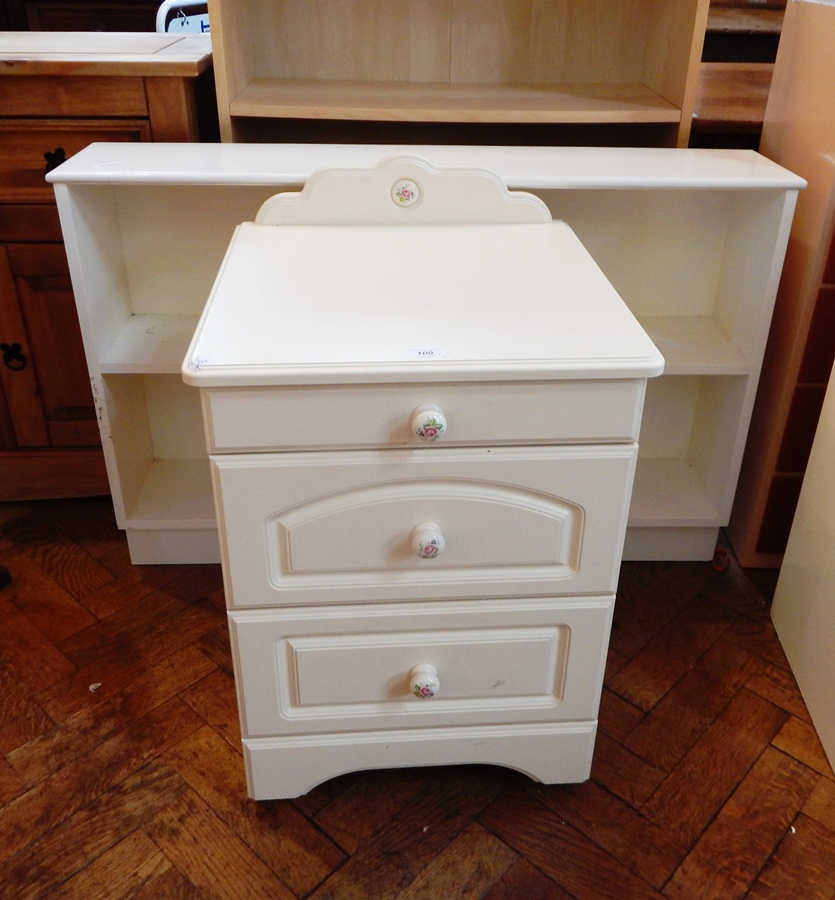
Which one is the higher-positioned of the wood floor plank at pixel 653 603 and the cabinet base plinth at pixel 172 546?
the cabinet base plinth at pixel 172 546

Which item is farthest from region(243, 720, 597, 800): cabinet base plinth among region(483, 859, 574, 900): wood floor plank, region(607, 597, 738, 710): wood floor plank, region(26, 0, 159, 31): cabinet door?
region(26, 0, 159, 31): cabinet door

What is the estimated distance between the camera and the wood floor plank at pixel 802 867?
987 millimetres

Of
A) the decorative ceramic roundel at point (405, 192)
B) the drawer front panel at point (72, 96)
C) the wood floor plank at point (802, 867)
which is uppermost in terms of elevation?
the drawer front panel at point (72, 96)

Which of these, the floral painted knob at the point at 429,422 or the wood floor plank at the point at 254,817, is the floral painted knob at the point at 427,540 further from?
the wood floor plank at the point at 254,817

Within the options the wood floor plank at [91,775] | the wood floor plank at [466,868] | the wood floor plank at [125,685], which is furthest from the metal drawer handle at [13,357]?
the wood floor plank at [466,868]

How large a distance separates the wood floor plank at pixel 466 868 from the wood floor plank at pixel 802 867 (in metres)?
0.29

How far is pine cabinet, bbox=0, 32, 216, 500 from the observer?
1.28 metres

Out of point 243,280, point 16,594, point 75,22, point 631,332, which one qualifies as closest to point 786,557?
point 631,332

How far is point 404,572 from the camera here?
92 centimetres

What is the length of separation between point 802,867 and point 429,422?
0.71 metres

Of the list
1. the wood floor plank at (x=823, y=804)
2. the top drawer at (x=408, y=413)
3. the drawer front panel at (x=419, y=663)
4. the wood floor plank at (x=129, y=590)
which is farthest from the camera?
the wood floor plank at (x=129, y=590)

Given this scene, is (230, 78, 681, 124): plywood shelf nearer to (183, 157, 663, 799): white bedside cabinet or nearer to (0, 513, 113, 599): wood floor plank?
(183, 157, 663, 799): white bedside cabinet

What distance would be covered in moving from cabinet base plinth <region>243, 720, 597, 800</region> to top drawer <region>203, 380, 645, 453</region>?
39cm

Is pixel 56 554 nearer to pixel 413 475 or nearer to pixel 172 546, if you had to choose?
pixel 172 546
